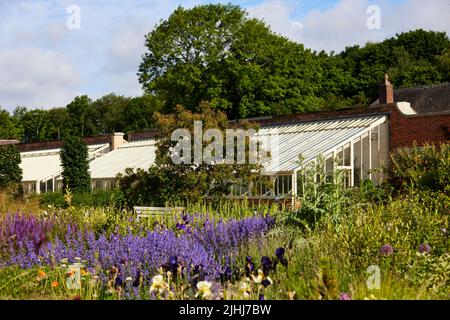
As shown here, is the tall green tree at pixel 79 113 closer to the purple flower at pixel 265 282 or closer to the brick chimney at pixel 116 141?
the brick chimney at pixel 116 141

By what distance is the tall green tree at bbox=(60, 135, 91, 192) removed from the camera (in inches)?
1088

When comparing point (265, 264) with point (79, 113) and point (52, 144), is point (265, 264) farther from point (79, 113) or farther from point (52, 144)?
point (79, 113)

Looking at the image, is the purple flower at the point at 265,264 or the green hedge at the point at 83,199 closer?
the purple flower at the point at 265,264

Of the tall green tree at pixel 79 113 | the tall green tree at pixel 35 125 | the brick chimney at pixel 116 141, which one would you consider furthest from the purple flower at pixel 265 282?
the tall green tree at pixel 35 125

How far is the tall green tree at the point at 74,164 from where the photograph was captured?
90.7ft

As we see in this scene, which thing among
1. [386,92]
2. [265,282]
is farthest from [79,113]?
[265,282]

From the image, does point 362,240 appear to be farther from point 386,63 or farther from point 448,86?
point 386,63

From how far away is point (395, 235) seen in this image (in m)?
6.49

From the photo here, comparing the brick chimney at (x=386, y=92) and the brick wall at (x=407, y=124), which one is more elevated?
the brick chimney at (x=386, y=92)

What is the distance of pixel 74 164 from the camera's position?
2783 centimetres

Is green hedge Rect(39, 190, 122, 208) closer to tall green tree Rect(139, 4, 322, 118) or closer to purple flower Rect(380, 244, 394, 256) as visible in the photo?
purple flower Rect(380, 244, 394, 256)

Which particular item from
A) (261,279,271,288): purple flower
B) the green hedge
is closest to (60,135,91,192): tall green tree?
the green hedge
